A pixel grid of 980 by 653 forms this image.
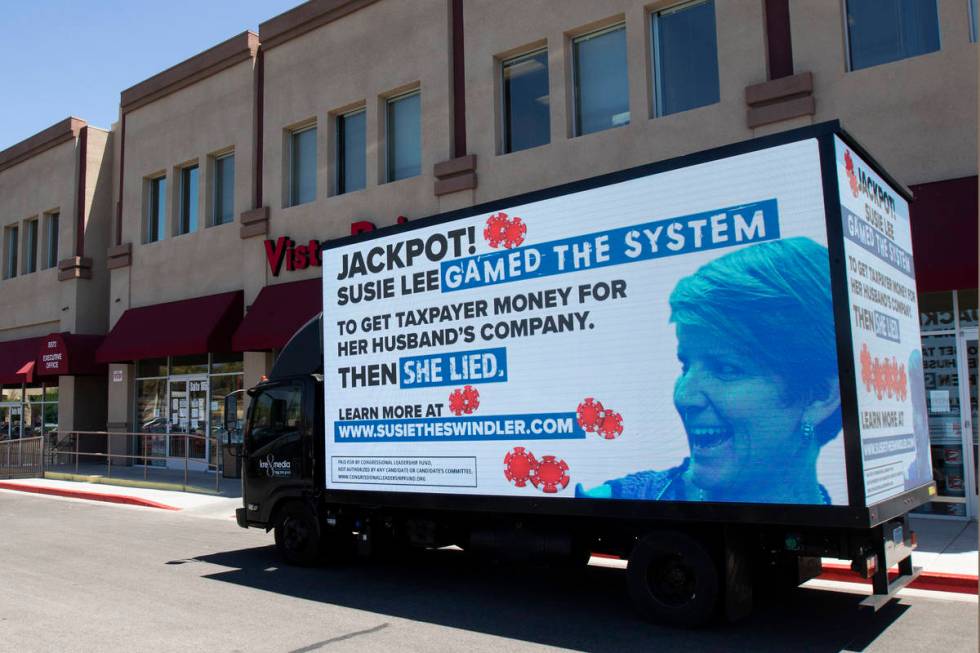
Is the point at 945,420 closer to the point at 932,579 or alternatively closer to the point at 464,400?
the point at 932,579

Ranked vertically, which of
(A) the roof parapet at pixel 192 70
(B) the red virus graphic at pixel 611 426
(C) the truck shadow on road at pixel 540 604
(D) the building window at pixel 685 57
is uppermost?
(A) the roof parapet at pixel 192 70

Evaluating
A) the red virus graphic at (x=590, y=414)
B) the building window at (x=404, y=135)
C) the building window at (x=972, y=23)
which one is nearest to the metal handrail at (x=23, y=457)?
the building window at (x=404, y=135)

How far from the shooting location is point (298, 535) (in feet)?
31.0

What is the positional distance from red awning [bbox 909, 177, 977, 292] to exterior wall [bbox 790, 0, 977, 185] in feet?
1.07

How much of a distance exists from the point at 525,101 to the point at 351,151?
481 cm

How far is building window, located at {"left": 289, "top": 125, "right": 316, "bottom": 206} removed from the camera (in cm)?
1920

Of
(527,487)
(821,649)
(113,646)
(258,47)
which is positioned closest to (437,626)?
(527,487)

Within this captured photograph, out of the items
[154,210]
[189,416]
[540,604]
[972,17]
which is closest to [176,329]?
[189,416]

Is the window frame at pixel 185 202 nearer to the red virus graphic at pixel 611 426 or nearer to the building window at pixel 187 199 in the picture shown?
the building window at pixel 187 199

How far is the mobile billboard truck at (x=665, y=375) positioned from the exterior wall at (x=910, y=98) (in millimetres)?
4352

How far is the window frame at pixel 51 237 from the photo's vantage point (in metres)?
26.5

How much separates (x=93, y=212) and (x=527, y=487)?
74.8ft

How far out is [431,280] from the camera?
796cm

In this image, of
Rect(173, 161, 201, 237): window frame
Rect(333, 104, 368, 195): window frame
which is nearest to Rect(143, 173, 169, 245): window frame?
Rect(173, 161, 201, 237): window frame
